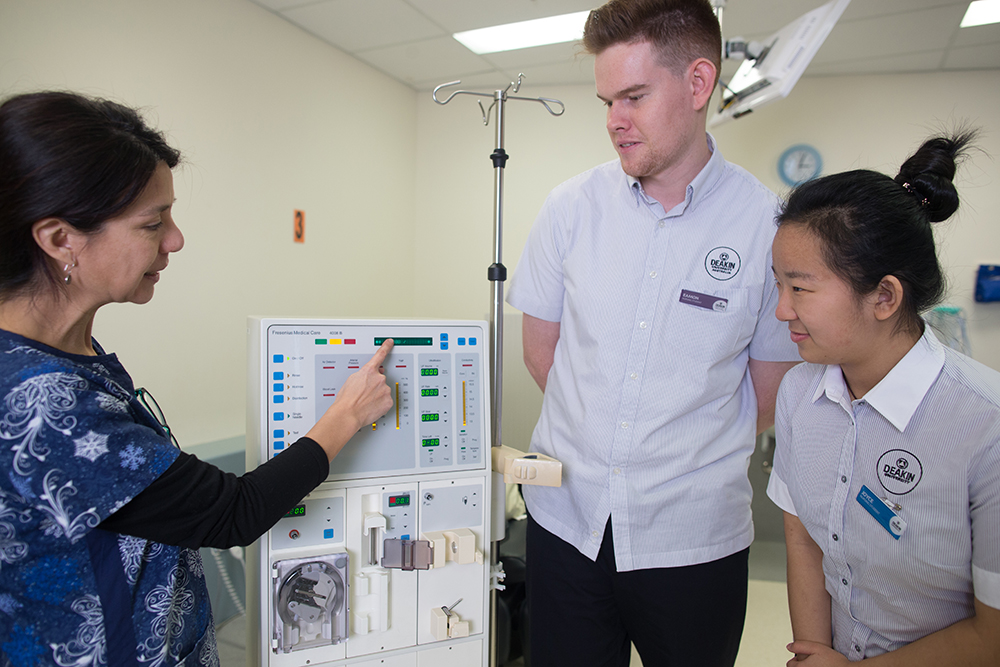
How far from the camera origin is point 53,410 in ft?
2.45

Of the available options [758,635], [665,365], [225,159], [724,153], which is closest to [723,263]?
[665,365]

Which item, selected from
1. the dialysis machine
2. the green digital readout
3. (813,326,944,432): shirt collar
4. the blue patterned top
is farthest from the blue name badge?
the blue patterned top

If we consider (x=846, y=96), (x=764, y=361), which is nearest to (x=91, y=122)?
(x=764, y=361)

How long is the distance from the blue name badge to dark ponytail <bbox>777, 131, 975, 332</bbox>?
0.81ft

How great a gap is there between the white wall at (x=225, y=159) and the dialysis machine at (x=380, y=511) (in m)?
1.39

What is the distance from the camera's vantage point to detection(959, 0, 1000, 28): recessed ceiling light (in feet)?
8.43

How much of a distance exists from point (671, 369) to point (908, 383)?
0.38m

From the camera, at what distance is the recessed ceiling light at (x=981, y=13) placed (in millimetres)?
2568

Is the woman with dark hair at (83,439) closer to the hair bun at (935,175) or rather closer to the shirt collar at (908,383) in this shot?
the shirt collar at (908,383)

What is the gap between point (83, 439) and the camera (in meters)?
0.76

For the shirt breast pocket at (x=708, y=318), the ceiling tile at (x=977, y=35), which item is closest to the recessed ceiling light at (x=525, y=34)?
the ceiling tile at (x=977, y=35)

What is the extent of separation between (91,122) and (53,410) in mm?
374

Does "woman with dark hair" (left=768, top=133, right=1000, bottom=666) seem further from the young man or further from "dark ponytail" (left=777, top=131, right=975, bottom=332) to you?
the young man

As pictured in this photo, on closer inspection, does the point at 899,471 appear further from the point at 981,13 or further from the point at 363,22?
the point at 363,22
